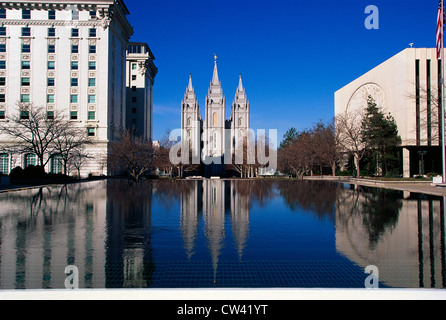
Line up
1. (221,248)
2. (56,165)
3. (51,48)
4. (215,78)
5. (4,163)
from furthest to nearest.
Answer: (215,78) < (51,48) < (56,165) < (4,163) < (221,248)

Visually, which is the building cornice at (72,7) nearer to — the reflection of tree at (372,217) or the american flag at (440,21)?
the american flag at (440,21)

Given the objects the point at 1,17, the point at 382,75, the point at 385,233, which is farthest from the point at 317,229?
the point at 1,17

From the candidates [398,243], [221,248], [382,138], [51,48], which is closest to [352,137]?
[382,138]

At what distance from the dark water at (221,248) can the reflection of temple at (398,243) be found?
0.08 ft

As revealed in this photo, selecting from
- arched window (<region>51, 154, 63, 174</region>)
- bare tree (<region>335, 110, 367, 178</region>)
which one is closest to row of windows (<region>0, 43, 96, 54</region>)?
arched window (<region>51, 154, 63, 174</region>)

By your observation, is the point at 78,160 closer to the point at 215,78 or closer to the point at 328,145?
the point at 328,145

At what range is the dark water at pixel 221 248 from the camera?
6520 millimetres

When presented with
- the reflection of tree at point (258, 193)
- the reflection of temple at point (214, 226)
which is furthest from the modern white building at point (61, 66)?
the reflection of temple at point (214, 226)

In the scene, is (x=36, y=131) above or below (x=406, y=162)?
above

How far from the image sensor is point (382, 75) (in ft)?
177

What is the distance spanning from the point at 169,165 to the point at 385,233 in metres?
43.8

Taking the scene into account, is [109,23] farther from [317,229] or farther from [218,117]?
[218,117]

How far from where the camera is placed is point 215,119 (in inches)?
4407

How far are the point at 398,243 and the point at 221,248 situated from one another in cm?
454
